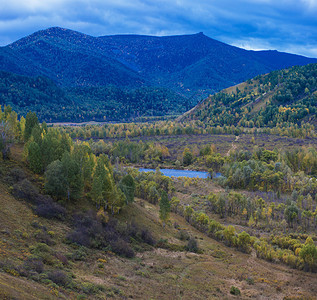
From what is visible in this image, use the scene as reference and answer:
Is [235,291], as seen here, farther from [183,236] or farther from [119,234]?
[183,236]

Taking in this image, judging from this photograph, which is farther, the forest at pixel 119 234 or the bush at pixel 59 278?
the forest at pixel 119 234

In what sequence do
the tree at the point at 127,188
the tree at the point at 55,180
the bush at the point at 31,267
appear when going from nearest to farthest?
the bush at the point at 31,267 < the tree at the point at 55,180 < the tree at the point at 127,188

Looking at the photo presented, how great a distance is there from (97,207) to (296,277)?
4454 cm

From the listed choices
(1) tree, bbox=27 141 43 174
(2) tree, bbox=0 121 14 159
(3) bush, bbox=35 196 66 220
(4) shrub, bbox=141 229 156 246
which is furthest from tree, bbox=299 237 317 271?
(2) tree, bbox=0 121 14 159

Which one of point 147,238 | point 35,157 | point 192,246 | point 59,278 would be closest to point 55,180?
point 35,157

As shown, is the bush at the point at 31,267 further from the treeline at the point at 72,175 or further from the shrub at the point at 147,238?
the shrub at the point at 147,238

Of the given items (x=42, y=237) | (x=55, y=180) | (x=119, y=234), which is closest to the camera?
(x=42, y=237)

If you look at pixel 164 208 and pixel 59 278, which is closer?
pixel 59 278

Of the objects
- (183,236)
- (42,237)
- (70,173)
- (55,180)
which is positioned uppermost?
(70,173)

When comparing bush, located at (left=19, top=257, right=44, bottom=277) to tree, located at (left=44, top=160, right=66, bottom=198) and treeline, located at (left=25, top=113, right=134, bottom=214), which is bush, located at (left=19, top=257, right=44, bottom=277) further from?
treeline, located at (left=25, top=113, right=134, bottom=214)

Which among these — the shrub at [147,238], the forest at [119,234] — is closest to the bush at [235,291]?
the forest at [119,234]

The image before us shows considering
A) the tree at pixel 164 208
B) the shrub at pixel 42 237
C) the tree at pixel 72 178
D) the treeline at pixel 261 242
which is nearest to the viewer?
the shrub at pixel 42 237

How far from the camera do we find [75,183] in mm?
70688

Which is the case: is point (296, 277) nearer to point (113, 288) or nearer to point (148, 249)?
point (148, 249)
